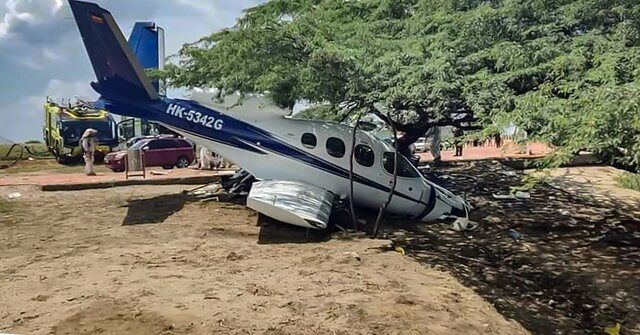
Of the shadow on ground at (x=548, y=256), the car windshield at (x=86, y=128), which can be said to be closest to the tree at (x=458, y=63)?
the shadow on ground at (x=548, y=256)

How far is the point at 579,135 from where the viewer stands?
5.81 m

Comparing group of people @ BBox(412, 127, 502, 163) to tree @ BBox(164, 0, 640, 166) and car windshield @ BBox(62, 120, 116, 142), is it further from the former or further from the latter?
car windshield @ BBox(62, 120, 116, 142)

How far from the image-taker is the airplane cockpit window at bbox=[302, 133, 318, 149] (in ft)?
39.5

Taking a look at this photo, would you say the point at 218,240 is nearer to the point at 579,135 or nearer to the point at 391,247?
the point at 391,247

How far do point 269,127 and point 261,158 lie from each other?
70 centimetres

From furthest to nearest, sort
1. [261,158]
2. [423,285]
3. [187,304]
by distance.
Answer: [261,158]
[423,285]
[187,304]

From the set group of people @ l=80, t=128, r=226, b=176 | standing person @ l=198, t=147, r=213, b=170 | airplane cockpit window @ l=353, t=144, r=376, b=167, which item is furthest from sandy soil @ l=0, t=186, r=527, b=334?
standing person @ l=198, t=147, r=213, b=170

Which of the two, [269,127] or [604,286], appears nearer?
[604,286]

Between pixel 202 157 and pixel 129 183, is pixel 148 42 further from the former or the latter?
pixel 129 183

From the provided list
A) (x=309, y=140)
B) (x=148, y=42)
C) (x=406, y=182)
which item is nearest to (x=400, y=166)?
(x=406, y=182)

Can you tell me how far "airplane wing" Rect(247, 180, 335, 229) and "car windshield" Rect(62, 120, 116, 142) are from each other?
21.2 metres

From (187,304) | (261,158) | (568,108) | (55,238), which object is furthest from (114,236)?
(568,108)

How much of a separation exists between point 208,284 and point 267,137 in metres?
5.38

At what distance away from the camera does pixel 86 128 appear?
2917cm
